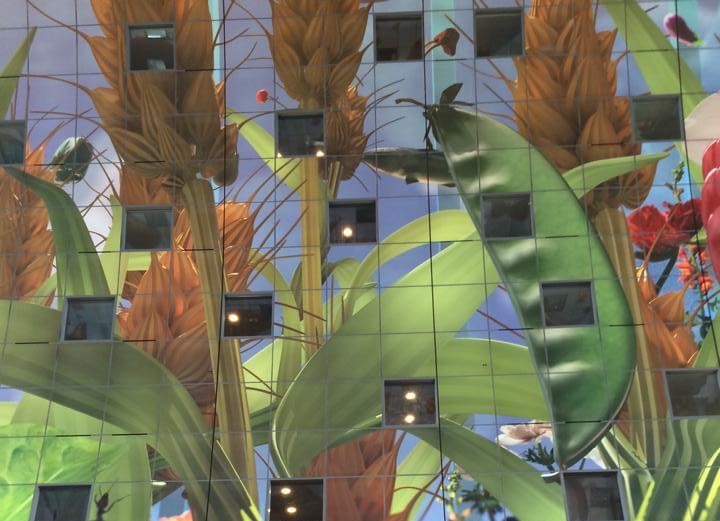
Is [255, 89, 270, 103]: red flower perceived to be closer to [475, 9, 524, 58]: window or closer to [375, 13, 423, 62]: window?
[375, 13, 423, 62]: window

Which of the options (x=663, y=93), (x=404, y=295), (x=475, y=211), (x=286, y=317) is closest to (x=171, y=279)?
(x=286, y=317)

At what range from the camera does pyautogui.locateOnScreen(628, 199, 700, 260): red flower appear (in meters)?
7.61

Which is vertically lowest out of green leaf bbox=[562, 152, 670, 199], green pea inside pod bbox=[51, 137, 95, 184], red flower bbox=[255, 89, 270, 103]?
green leaf bbox=[562, 152, 670, 199]

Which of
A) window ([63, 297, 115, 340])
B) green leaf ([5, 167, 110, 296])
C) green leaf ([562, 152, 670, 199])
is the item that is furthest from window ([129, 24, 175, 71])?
green leaf ([562, 152, 670, 199])

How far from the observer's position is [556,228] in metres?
7.67

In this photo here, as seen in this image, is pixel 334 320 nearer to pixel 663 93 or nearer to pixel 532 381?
pixel 532 381

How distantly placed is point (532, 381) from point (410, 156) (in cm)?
158

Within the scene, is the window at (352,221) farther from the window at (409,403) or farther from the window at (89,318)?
the window at (89,318)

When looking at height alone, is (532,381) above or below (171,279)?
below

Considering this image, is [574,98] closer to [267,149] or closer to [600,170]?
[600,170]

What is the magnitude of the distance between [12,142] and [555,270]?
3.51 meters

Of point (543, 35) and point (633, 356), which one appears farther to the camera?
point (543, 35)

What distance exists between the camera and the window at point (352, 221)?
25.3 ft

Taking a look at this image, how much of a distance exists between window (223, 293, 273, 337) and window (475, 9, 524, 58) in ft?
6.79
